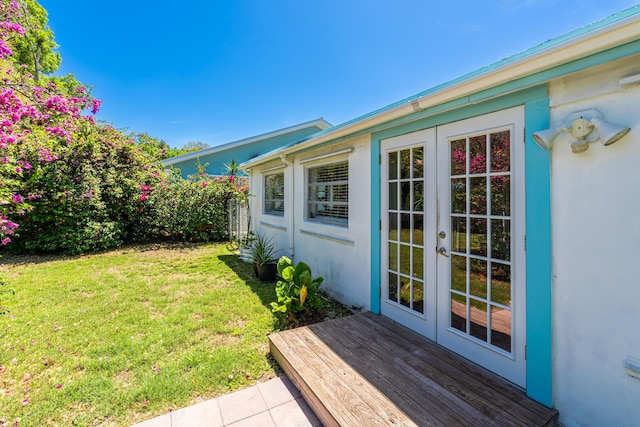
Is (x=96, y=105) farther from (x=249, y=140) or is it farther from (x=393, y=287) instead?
(x=393, y=287)

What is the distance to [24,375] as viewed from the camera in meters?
2.93

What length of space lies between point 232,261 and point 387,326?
5.45m

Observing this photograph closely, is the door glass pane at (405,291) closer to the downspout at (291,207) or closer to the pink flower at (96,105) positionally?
the downspout at (291,207)

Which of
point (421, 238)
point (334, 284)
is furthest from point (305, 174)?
point (421, 238)

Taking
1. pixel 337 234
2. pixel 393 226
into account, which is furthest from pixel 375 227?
pixel 337 234

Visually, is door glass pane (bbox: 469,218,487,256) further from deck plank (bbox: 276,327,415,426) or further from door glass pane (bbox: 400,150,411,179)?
deck plank (bbox: 276,327,415,426)

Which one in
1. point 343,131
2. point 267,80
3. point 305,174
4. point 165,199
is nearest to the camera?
point 343,131

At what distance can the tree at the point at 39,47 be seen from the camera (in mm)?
15324

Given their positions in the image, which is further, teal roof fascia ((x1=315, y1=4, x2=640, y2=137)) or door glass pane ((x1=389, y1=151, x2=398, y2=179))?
door glass pane ((x1=389, y1=151, x2=398, y2=179))

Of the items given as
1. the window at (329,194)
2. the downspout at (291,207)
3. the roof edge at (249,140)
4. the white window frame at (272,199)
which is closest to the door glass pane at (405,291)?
the window at (329,194)

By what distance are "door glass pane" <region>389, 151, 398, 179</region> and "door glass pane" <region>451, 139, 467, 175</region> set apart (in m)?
0.82

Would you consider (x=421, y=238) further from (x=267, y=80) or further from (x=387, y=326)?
(x=267, y=80)

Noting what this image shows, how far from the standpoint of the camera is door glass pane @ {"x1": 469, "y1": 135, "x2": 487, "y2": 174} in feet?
8.73

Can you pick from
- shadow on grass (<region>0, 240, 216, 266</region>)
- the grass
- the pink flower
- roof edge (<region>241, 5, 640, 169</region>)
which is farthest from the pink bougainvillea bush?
roof edge (<region>241, 5, 640, 169</region>)
